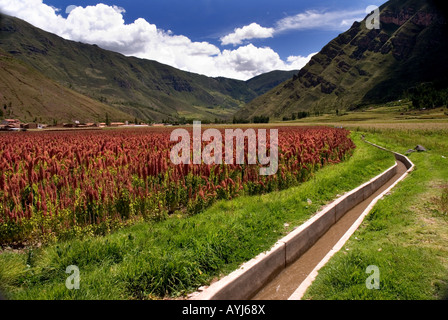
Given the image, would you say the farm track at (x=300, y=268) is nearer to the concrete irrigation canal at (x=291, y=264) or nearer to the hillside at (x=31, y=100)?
the concrete irrigation canal at (x=291, y=264)

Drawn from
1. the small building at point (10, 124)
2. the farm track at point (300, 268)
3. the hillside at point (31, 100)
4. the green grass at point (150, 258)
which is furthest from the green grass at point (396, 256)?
the hillside at point (31, 100)

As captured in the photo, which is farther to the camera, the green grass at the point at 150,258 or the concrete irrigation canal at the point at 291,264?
the concrete irrigation canal at the point at 291,264

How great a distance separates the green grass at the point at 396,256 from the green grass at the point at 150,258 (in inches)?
55.4

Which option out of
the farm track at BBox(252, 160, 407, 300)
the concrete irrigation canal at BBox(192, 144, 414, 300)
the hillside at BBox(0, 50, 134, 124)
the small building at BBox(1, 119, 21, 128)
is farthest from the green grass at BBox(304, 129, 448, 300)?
the hillside at BBox(0, 50, 134, 124)

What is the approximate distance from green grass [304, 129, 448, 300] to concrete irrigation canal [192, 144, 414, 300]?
0.99 ft

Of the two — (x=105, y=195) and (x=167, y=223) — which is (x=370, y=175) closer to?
(x=167, y=223)

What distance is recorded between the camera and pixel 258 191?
10.2m

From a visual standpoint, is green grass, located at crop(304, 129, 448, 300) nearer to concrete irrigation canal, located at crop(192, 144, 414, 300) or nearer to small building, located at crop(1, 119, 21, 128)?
concrete irrigation canal, located at crop(192, 144, 414, 300)

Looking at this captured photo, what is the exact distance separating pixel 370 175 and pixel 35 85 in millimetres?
226958

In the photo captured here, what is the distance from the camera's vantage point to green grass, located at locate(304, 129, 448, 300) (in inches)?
164

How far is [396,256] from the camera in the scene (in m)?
5.05

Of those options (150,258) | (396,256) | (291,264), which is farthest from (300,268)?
(150,258)

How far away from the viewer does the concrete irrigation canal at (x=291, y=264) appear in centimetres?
435

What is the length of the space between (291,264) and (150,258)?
2988 mm
